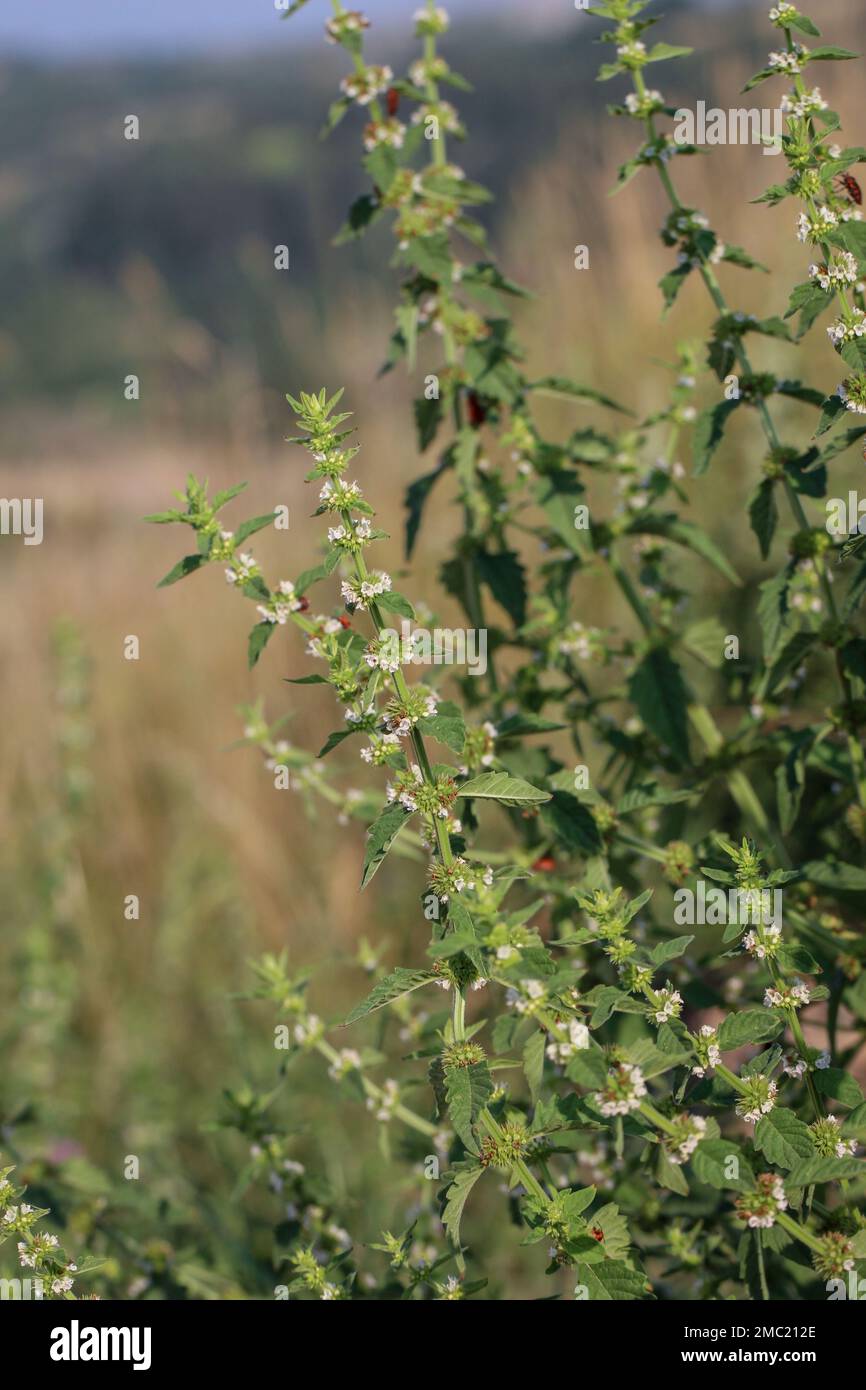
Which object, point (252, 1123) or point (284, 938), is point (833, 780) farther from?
point (284, 938)

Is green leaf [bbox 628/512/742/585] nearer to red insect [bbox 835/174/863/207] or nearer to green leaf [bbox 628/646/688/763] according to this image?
green leaf [bbox 628/646/688/763]

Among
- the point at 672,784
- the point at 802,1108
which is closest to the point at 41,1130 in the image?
the point at 672,784

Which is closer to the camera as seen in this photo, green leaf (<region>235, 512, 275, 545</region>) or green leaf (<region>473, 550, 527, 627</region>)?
green leaf (<region>235, 512, 275, 545</region>)

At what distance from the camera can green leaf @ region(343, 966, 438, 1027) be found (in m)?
1.41

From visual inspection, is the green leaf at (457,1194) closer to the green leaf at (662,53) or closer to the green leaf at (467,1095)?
the green leaf at (467,1095)

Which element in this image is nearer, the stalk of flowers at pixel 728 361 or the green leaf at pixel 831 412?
the green leaf at pixel 831 412

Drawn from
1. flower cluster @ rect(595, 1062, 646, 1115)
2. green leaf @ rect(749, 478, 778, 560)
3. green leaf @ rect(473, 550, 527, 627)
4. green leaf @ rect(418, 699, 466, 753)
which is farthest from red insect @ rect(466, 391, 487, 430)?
flower cluster @ rect(595, 1062, 646, 1115)

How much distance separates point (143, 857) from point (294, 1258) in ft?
10.8

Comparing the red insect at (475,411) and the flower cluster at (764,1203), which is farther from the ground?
the red insect at (475,411)

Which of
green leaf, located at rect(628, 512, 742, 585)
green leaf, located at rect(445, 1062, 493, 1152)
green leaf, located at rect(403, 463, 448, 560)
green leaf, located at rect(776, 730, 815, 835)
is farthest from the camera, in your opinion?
green leaf, located at rect(403, 463, 448, 560)

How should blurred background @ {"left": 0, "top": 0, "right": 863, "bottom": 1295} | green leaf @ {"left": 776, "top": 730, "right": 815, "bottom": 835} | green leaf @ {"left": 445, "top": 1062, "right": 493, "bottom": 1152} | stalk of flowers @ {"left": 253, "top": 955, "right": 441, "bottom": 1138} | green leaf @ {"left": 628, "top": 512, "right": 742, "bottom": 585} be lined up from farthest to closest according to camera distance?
blurred background @ {"left": 0, "top": 0, "right": 863, "bottom": 1295} < green leaf @ {"left": 628, "top": 512, "right": 742, "bottom": 585} < stalk of flowers @ {"left": 253, "top": 955, "right": 441, "bottom": 1138} < green leaf @ {"left": 776, "top": 730, "right": 815, "bottom": 835} < green leaf @ {"left": 445, "top": 1062, "right": 493, "bottom": 1152}

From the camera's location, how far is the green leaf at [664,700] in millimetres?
2133

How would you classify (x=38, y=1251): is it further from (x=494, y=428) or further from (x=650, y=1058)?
(x=494, y=428)

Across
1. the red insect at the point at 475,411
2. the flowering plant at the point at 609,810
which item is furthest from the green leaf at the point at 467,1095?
the red insect at the point at 475,411
